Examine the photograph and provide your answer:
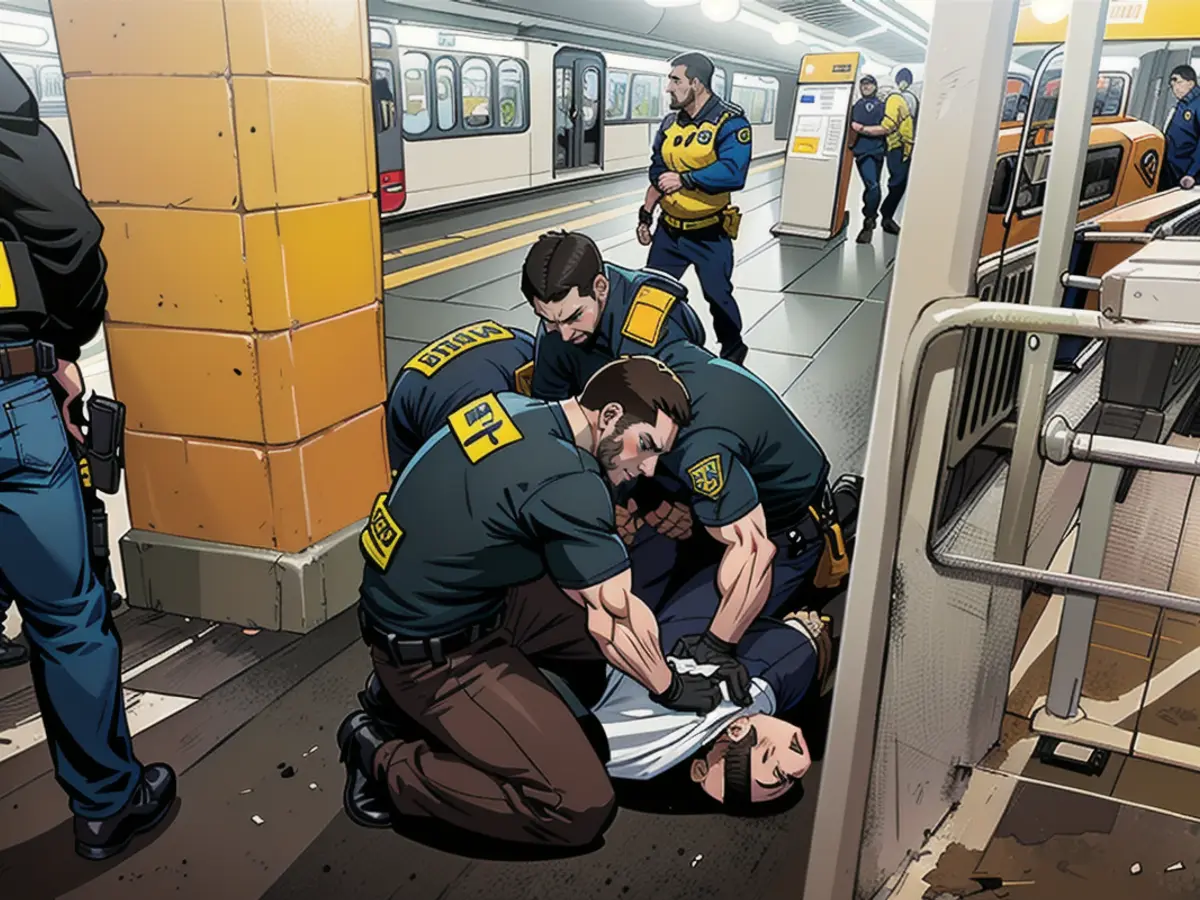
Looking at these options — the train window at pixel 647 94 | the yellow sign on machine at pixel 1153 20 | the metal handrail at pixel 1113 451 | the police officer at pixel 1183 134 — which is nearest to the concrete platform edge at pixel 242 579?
the train window at pixel 647 94

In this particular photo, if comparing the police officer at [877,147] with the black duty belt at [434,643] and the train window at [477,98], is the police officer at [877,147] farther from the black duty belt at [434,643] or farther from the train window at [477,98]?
the black duty belt at [434,643]

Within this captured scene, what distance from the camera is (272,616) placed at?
2.36 metres

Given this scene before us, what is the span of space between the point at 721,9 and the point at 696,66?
0.33 feet

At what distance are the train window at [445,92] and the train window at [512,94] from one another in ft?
0.36

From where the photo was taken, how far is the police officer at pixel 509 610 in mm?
1656

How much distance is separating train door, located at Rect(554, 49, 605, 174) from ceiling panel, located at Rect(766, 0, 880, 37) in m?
0.40

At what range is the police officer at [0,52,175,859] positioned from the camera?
5.25ft

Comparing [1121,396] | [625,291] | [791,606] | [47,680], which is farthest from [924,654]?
[47,680]

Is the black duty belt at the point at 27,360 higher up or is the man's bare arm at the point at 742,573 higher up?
the black duty belt at the point at 27,360

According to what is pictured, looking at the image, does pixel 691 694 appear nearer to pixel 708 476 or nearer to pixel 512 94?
pixel 708 476

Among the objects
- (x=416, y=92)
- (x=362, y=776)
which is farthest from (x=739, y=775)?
(x=416, y=92)

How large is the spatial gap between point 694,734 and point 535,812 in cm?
34

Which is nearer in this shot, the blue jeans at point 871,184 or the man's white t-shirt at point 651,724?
the blue jeans at point 871,184

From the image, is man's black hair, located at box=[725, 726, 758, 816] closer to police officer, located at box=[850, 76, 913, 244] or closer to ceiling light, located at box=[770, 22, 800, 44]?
police officer, located at box=[850, 76, 913, 244]
